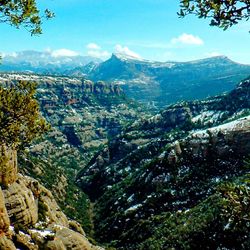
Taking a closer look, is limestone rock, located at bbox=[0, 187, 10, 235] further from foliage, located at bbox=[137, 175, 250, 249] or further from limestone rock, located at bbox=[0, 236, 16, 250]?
foliage, located at bbox=[137, 175, 250, 249]

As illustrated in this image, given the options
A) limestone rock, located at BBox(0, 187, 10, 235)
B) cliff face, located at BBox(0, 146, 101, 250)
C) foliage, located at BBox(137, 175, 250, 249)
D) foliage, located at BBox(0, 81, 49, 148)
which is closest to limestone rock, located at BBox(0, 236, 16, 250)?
cliff face, located at BBox(0, 146, 101, 250)

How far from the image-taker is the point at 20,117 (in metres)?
37.1

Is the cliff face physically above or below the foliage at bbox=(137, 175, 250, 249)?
above

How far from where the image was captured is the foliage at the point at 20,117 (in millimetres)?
36500

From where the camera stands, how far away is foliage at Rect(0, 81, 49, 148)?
36500 mm

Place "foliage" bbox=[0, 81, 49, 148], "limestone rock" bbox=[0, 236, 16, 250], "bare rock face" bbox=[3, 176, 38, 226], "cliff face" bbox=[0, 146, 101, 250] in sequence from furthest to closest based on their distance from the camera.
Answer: "bare rock face" bbox=[3, 176, 38, 226] < "cliff face" bbox=[0, 146, 101, 250] < "limestone rock" bbox=[0, 236, 16, 250] < "foliage" bbox=[0, 81, 49, 148]

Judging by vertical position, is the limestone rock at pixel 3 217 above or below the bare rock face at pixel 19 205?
above

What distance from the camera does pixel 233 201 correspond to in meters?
23.2

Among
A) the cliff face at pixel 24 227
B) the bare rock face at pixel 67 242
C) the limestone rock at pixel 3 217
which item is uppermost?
the limestone rock at pixel 3 217

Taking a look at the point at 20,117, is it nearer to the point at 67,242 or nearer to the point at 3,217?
the point at 3,217

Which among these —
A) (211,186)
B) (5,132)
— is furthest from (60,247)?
(211,186)

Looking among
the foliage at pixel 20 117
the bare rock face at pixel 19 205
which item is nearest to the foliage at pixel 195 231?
the bare rock face at pixel 19 205

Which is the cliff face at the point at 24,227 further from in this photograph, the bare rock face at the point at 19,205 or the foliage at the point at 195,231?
the foliage at the point at 195,231

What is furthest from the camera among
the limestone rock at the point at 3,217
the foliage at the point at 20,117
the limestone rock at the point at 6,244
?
the limestone rock at the point at 3,217
